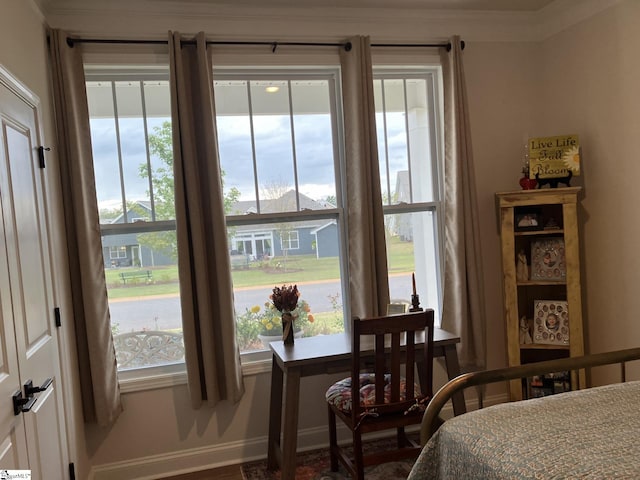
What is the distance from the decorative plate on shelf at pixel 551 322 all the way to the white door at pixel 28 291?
273 centimetres

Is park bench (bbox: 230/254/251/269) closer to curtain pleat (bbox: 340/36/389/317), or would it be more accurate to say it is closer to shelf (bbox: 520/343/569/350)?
curtain pleat (bbox: 340/36/389/317)

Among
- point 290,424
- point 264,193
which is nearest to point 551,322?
point 290,424

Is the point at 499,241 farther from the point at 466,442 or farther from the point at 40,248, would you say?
the point at 40,248

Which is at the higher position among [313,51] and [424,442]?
[313,51]

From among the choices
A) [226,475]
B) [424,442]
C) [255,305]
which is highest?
[255,305]

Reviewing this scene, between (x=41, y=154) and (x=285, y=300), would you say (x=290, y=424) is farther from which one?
(x=41, y=154)

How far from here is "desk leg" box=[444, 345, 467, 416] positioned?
2.93m

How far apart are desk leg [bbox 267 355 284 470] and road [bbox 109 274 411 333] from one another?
0.46 m

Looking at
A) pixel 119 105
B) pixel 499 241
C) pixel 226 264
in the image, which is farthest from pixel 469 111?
pixel 119 105

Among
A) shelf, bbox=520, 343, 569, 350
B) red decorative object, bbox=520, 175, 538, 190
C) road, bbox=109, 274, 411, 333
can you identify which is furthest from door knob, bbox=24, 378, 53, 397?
red decorative object, bbox=520, 175, 538, 190

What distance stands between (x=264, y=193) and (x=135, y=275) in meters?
0.90

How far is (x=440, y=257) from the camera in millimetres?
3619

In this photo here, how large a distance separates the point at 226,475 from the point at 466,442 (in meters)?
1.92

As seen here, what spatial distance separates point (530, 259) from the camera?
351 centimetres
